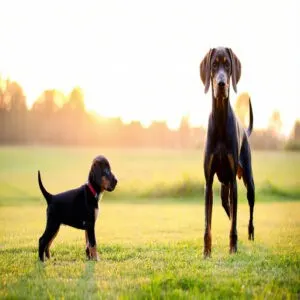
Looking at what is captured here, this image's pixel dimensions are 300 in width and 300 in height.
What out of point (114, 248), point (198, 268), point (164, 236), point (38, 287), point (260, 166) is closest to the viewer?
point (38, 287)

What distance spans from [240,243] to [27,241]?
2.15m

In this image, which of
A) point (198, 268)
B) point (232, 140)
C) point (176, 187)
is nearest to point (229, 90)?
point (232, 140)

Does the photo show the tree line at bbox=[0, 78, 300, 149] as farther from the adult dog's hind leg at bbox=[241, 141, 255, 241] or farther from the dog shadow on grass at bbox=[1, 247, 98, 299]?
the dog shadow on grass at bbox=[1, 247, 98, 299]

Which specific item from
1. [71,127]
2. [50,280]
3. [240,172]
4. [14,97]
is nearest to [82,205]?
[50,280]

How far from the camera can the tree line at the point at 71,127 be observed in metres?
6.35

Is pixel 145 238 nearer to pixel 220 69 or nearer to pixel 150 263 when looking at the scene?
pixel 150 263

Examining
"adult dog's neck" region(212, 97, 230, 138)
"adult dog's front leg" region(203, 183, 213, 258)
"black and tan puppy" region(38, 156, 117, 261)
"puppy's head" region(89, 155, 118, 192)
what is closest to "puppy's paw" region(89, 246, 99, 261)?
"black and tan puppy" region(38, 156, 117, 261)

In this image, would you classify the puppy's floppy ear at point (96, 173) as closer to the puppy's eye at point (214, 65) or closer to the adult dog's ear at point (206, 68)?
the adult dog's ear at point (206, 68)

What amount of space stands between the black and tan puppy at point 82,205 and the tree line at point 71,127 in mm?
2055

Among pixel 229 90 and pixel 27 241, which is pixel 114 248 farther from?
pixel 229 90

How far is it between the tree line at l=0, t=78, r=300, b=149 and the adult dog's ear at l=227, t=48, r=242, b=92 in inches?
67.4

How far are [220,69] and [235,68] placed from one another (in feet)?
0.58

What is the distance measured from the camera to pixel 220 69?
4184 millimetres

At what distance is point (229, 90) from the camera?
4.35m
